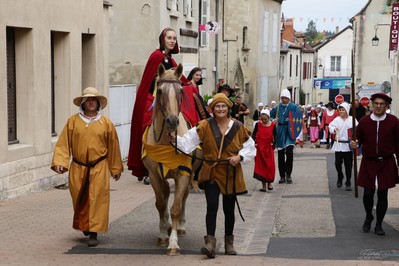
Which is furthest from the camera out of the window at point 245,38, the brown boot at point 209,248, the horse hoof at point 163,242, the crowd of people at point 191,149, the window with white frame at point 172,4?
the window at point 245,38

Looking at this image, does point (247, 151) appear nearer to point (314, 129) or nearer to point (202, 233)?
point (202, 233)

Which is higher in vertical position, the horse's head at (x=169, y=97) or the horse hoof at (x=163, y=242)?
the horse's head at (x=169, y=97)

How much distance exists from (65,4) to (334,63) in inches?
2963

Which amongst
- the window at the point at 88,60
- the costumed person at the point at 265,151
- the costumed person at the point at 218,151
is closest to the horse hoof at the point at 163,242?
the costumed person at the point at 218,151

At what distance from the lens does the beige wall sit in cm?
1278

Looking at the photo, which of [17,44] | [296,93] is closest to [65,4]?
[17,44]

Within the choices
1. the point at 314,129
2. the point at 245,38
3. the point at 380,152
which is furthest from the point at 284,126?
the point at 245,38

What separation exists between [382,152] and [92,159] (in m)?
3.60

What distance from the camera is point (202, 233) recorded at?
9.93 metres

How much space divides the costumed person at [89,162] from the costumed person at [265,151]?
641cm

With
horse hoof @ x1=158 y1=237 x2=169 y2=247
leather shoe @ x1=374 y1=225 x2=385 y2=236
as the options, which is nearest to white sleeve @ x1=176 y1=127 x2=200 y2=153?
horse hoof @ x1=158 y1=237 x2=169 y2=247

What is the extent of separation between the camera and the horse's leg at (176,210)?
8.55 metres

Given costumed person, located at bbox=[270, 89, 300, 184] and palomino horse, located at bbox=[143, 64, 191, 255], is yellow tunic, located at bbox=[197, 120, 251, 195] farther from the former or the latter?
costumed person, located at bbox=[270, 89, 300, 184]

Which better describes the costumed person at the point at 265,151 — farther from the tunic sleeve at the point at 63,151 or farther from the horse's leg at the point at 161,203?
the tunic sleeve at the point at 63,151
